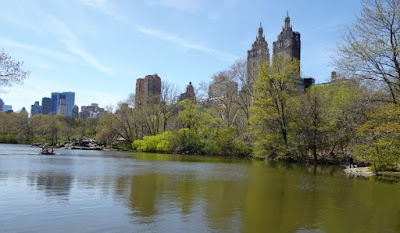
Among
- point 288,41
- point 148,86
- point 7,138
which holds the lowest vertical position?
point 7,138

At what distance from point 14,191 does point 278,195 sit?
10513mm

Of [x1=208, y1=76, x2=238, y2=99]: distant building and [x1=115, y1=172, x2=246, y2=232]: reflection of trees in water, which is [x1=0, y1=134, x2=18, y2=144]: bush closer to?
[x1=208, y1=76, x2=238, y2=99]: distant building

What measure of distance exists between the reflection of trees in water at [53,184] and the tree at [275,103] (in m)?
27.3

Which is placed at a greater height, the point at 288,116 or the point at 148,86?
the point at 148,86

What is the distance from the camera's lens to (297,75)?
39.8 m

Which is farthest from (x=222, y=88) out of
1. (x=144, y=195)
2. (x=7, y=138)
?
(x=7, y=138)

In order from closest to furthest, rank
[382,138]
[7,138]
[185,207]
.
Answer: [185,207]
[382,138]
[7,138]

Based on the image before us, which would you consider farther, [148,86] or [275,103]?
[148,86]

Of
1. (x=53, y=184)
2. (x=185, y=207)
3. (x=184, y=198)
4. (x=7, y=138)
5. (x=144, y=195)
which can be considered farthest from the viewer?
(x=7, y=138)

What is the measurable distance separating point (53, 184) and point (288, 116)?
3048 centimetres

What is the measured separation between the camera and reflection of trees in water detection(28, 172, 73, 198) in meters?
12.4

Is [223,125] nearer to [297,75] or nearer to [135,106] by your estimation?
[297,75]

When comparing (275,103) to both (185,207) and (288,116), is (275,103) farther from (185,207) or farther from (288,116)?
(185,207)

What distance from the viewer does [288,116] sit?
39312 millimetres
